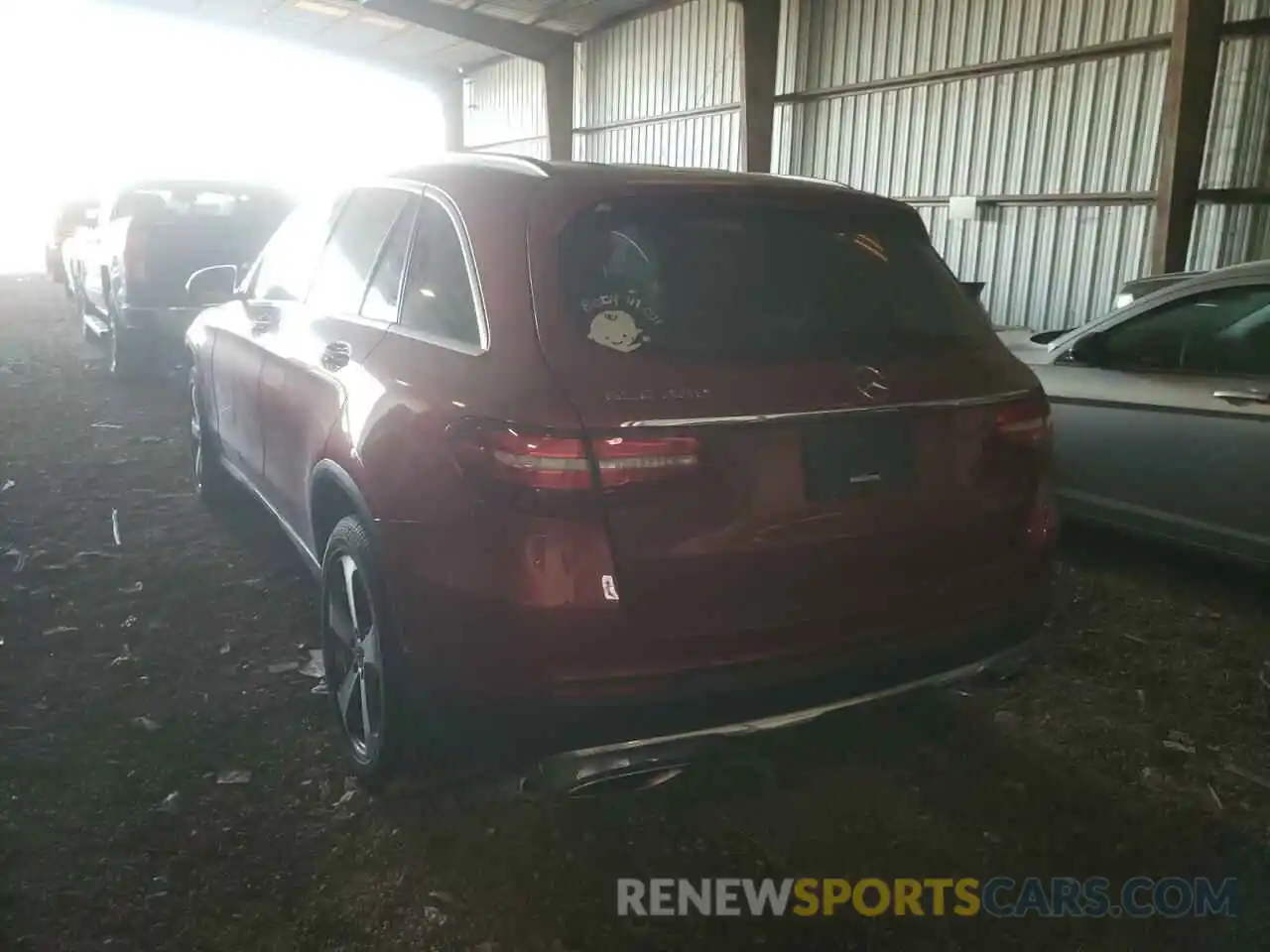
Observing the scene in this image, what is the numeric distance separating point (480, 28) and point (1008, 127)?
961 centimetres

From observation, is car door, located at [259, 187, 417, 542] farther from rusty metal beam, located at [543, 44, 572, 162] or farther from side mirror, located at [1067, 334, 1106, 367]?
rusty metal beam, located at [543, 44, 572, 162]

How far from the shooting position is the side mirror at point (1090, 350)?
4.73 meters

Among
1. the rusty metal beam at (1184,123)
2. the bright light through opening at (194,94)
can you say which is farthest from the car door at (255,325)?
the bright light through opening at (194,94)

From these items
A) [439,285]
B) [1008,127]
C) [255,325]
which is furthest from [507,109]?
[439,285]

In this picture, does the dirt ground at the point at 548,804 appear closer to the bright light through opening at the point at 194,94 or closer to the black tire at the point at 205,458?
the black tire at the point at 205,458

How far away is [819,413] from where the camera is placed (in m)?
2.23

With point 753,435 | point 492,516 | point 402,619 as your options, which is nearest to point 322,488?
point 402,619

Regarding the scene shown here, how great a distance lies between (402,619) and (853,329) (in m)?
1.30

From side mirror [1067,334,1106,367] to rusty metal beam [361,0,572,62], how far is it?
1418cm

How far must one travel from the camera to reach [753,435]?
2160 millimetres

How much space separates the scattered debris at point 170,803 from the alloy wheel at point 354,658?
1.55 ft

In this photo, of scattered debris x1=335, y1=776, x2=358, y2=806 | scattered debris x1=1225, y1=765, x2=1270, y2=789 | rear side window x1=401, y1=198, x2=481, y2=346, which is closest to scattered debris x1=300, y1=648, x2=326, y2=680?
scattered debris x1=335, y1=776, x2=358, y2=806

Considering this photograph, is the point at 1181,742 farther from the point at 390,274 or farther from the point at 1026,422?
the point at 390,274

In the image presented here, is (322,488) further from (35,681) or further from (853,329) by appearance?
(853,329)
